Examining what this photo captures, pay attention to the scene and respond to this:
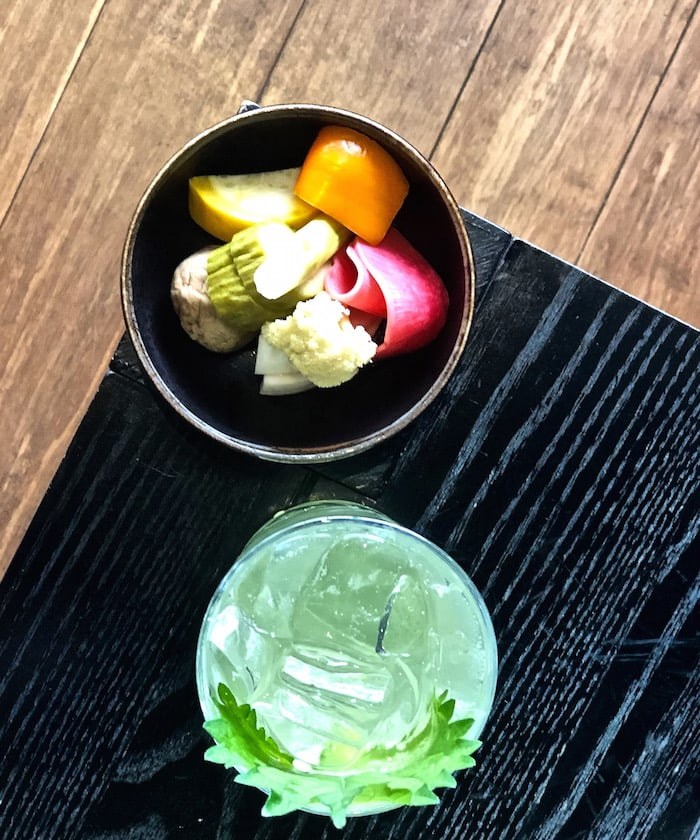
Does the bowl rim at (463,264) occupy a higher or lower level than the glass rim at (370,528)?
higher

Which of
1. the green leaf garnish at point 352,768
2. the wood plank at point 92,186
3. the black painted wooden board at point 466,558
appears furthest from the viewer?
the wood plank at point 92,186

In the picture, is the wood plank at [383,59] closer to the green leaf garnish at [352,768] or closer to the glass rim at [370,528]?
the glass rim at [370,528]

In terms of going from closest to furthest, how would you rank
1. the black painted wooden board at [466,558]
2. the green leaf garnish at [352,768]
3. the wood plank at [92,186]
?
1. the green leaf garnish at [352,768]
2. the black painted wooden board at [466,558]
3. the wood plank at [92,186]

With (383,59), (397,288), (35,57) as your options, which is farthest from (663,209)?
(35,57)

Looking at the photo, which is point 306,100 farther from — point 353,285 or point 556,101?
point 353,285

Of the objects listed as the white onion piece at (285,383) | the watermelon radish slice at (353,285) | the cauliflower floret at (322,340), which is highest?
the watermelon radish slice at (353,285)

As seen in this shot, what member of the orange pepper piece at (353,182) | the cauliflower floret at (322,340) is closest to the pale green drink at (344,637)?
the cauliflower floret at (322,340)

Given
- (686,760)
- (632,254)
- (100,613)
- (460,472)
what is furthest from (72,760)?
(632,254)

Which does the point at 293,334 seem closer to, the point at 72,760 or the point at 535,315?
the point at 535,315
